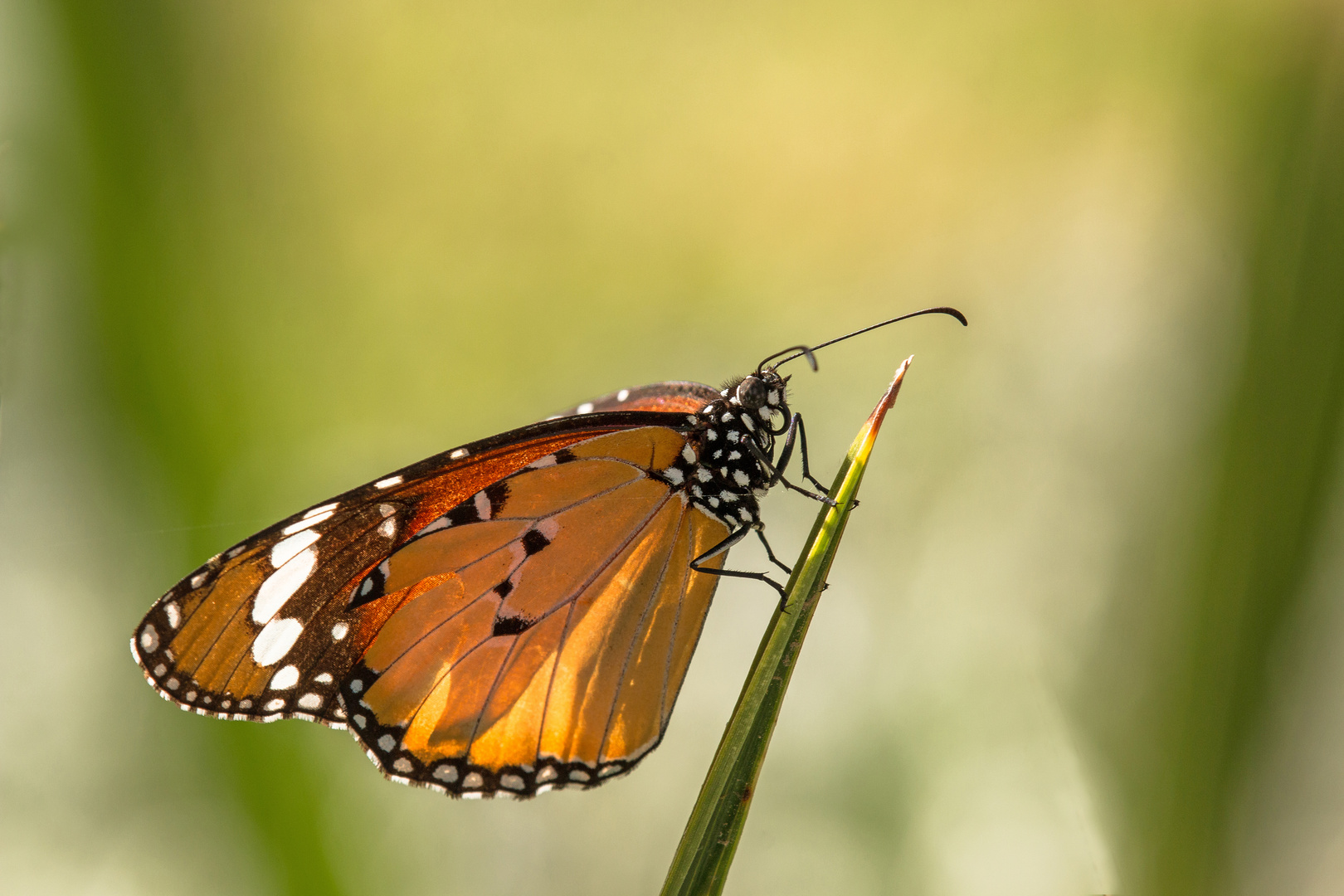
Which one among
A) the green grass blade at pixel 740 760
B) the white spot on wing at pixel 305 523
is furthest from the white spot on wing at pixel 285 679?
the green grass blade at pixel 740 760

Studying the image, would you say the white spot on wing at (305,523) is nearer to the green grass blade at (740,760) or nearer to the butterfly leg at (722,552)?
the butterfly leg at (722,552)

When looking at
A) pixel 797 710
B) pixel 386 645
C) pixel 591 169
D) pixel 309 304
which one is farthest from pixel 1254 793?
pixel 309 304

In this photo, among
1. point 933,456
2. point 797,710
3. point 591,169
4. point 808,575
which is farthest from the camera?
point 591,169

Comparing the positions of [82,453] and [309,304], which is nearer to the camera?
[82,453]

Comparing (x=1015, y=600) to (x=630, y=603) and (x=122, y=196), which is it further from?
(x=122, y=196)

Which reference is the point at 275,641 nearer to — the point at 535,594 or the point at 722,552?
the point at 535,594

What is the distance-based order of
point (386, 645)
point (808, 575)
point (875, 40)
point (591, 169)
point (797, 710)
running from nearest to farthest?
1. point (808, 575)
2. point (386, 645)
3. point (797, 710)
4. point (875, 40)
5. point (591, 169)
